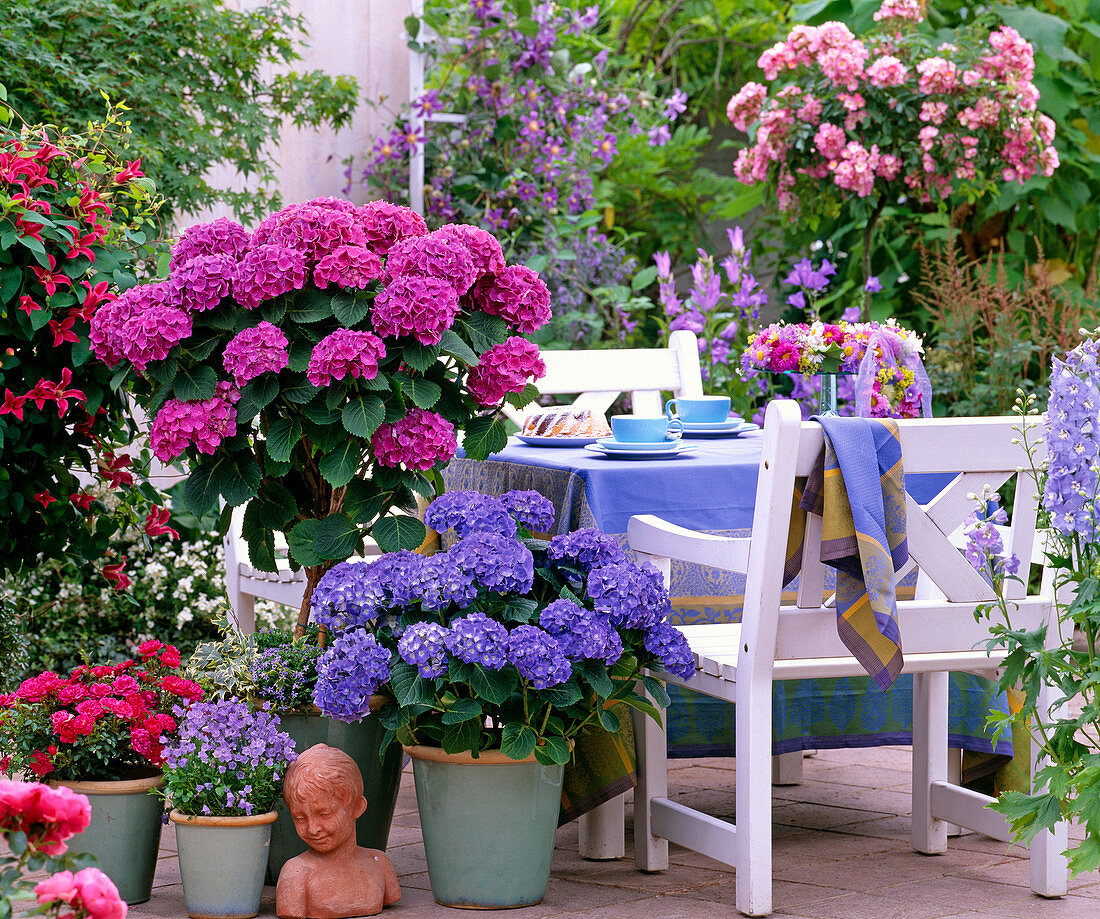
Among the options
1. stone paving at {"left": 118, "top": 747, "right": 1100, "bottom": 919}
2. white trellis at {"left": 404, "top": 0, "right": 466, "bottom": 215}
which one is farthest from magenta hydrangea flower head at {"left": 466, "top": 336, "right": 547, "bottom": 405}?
white trellis at {"left": 404, "top": 0, "right": 466, "bottom": 215}

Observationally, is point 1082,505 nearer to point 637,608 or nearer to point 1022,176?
point 637,608

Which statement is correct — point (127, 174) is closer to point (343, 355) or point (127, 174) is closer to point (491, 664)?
point (343, 355)

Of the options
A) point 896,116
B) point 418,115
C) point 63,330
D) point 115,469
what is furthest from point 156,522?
point 896,116

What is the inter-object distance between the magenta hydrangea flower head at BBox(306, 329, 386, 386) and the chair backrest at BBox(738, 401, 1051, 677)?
0.71 metres

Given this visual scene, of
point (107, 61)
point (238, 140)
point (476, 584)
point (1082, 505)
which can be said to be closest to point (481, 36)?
point (238, 140)

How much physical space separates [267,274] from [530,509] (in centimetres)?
65

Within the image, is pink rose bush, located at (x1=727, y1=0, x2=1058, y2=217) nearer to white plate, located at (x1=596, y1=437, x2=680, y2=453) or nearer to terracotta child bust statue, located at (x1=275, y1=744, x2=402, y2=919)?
white plate, located at (x1=596, y1=437, x2=680, y2=453)

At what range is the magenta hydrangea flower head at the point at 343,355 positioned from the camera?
245 centimetres

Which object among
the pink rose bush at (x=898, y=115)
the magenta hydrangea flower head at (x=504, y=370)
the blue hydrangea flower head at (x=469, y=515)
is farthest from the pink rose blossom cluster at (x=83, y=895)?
the pink rose bush at (x=898, y=115)

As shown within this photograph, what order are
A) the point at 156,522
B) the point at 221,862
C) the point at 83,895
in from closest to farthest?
1. the point at 83,895
2. the point at 221,862
3. the point at 156,522

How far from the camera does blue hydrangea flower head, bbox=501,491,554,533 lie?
2.62 m

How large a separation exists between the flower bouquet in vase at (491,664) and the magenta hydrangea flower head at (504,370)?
8.6 inches

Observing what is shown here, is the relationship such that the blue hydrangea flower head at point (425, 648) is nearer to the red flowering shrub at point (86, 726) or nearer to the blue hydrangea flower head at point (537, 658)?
the blue hydrangea flower head at point (537, 658)

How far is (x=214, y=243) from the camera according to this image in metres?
2.58
